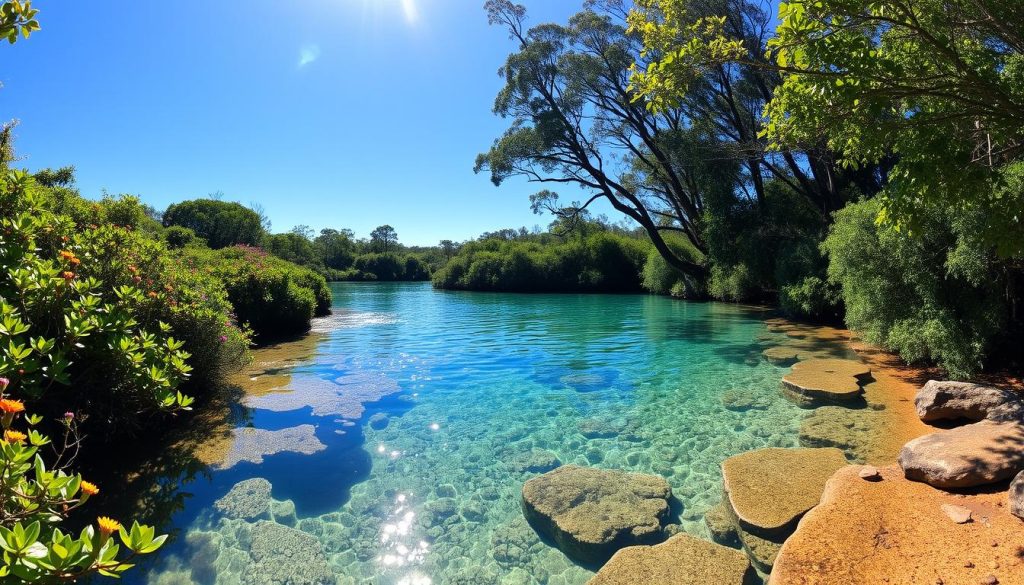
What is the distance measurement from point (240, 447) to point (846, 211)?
12.6 metres

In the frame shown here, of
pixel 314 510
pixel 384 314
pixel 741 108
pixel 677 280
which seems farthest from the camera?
pixel 677 280

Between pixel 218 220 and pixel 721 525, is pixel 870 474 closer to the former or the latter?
pixel 721 525

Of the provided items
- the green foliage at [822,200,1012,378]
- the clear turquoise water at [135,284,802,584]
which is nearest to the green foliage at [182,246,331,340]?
the clear turquoise water at [135,284,802,584]

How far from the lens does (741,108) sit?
19422mm

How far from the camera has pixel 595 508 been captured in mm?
4359

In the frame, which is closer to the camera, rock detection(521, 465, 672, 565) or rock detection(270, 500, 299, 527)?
rock detection(521, 465, 672, 565)

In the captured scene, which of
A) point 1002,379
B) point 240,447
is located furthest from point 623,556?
point 1002,379

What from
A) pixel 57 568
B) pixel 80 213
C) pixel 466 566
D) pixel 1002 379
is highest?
pixel 80 213

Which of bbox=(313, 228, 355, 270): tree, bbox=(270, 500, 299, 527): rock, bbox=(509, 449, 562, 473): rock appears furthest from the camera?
bbox=(313, 228, 355, 270): tree

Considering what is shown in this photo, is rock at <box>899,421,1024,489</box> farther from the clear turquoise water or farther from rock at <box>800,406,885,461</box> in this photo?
the clear turquoise water

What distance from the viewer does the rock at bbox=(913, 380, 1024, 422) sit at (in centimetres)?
550

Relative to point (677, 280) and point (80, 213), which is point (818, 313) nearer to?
point (677, 280)

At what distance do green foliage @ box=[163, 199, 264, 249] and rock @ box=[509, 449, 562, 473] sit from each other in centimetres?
4810

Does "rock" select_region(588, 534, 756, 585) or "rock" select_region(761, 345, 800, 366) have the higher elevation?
"rock" select_region(761, 345, 800, 366)
